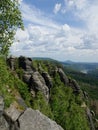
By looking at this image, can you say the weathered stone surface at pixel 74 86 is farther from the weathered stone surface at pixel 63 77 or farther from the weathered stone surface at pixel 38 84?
the weathered stone surface at pixel 38 84

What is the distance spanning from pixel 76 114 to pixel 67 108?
8.28 meters

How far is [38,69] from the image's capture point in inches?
5517

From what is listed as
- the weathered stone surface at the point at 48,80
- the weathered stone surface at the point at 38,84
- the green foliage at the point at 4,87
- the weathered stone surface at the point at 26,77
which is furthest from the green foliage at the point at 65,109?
the green foliage at the point at 4,87

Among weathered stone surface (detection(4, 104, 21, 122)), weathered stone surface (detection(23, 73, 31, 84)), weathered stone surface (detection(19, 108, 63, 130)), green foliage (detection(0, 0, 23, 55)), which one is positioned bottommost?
weathered stone surface (detection(23, 73, 31, 84))

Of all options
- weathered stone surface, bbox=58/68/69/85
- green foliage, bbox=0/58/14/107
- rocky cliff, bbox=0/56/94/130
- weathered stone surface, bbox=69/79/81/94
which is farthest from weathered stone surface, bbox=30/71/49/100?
weathered stone surface, bbox=69/79/81/94

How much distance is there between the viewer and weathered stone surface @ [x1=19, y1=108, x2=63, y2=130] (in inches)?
1374

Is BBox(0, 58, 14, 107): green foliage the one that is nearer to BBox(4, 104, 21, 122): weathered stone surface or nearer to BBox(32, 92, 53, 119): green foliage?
BBox(4, 104, 21, 122): weathered stone surface

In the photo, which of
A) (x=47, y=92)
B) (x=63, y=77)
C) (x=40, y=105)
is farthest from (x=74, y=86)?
(x=40, y=105)

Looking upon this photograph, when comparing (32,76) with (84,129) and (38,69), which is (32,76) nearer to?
(38,69)

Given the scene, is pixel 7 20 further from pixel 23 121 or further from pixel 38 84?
pixel 38 84

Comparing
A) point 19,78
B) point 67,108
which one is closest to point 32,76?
point 19,78

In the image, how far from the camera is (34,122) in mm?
35469

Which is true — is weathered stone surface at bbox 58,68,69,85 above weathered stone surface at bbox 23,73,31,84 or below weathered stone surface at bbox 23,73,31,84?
below

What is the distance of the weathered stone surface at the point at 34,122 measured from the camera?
Answer: 3491 centimetres
